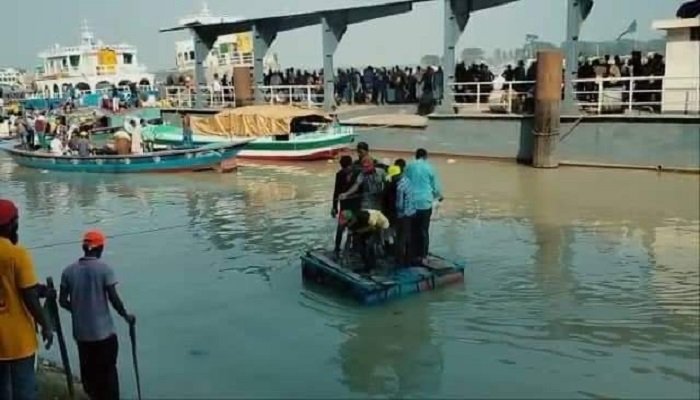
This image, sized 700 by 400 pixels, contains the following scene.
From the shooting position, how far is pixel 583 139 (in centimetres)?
1992

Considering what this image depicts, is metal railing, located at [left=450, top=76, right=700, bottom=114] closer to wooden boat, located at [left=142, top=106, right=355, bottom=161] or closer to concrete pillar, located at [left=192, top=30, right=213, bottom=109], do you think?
wooden boat, located at [left=142, top=106, right=355, bottom=161]

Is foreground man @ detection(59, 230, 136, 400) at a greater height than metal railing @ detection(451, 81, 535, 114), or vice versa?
metal railing @ detection(451, 81, 535, 114)

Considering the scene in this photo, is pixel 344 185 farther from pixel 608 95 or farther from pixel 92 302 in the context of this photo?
pixel 608 95

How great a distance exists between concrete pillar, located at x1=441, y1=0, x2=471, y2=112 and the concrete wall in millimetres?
810

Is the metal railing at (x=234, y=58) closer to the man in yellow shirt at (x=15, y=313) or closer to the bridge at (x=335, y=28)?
the bridge at (x=335, y=28)

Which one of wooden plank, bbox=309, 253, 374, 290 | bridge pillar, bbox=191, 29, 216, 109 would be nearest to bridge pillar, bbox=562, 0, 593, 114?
wooden plank, bbox=309, 253, 374, 290

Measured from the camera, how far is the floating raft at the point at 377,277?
8656 millimetres

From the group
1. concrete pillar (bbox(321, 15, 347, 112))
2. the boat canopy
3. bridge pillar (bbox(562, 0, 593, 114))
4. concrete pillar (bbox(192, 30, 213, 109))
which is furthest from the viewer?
concrete pillar (bbox(192, 30, 213, 109))

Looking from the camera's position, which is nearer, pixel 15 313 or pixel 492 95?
pixel 15 313

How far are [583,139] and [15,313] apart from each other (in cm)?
1760

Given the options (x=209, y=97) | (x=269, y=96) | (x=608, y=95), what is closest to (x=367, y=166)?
(x=608, y=95)

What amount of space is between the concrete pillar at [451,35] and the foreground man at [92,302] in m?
19.2

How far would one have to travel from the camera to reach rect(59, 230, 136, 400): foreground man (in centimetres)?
539

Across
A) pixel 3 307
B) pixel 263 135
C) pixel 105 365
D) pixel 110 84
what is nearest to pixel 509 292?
pixel 105 365
